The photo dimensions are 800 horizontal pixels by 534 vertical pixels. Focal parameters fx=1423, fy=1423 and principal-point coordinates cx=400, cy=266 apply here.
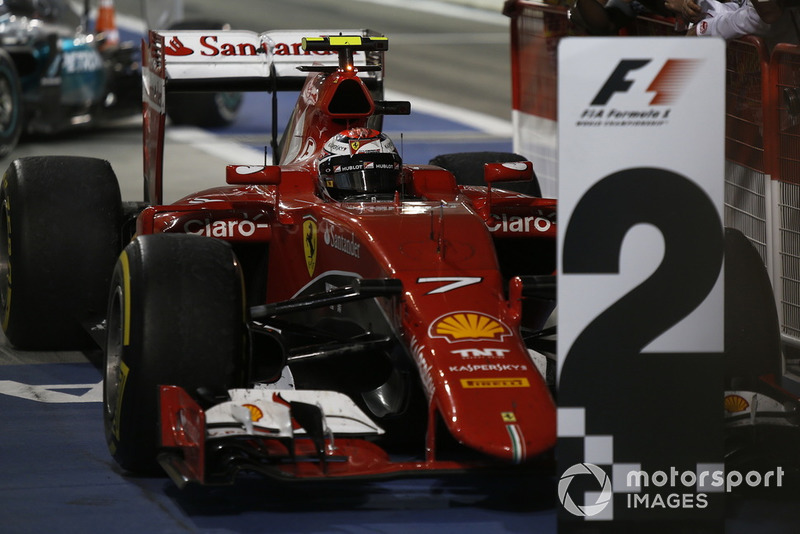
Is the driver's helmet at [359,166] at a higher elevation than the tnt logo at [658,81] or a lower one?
lower

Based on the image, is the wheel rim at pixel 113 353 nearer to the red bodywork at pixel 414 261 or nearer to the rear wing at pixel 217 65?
the red bodywork at pixel 414 261

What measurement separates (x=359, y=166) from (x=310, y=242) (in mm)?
397

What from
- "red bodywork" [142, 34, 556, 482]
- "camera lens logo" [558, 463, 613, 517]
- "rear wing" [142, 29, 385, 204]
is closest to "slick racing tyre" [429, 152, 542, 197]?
"rear wing" [142, 29, 385, 204]

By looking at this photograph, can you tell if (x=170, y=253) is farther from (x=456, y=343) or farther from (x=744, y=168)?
(x=744, y=168)

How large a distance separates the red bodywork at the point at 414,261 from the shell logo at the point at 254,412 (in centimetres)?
18

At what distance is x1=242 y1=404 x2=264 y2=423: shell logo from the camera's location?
4.75 m

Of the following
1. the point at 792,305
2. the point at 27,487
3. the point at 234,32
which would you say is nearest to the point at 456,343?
the point at 27,487

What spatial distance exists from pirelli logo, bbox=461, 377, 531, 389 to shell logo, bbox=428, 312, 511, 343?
235 millimetres

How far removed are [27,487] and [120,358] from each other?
1.88 ft

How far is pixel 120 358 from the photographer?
17.1ft

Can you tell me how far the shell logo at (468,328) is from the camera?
505 centimetres

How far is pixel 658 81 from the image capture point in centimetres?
419

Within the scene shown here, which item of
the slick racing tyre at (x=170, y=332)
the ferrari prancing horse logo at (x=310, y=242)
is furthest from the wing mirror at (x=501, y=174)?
the slick racing tyre at (x=170, y=332)

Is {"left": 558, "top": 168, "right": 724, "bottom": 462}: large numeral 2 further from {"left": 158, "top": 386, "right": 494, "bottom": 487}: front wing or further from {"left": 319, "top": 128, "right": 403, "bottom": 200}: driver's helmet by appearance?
{"left": 319, "top": 128, "right": 403, "bottom": 200}: driver's helmet
